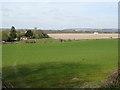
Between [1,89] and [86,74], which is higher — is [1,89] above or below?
above

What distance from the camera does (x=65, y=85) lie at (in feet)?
38.2

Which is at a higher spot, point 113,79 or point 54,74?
point 113,79

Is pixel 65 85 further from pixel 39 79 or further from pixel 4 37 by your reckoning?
pixel 4 37

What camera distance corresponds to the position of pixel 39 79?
1305cm

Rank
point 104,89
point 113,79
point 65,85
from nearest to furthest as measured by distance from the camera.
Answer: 1. point 104,89
2. point 113,79
3. point 65,85

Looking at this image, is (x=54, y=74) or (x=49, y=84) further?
(x=54, y=74)

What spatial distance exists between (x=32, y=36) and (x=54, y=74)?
51117 millimetres

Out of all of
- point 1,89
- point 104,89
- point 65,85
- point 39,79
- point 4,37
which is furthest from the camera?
point 4,37

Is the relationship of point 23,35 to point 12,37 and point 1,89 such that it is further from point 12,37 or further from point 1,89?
point 1,89

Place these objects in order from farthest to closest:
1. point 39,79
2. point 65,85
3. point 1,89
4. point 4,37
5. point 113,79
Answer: point 4,37, point 39,79, point 65,85, point 113,79, point 1,89

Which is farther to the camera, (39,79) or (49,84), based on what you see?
(39,79)

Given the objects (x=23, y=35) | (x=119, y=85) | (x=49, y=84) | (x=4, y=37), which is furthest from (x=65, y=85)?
(x=23, y=35)

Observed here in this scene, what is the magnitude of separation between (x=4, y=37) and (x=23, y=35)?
745 cm

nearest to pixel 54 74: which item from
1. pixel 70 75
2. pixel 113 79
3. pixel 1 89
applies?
pixel 70 75
